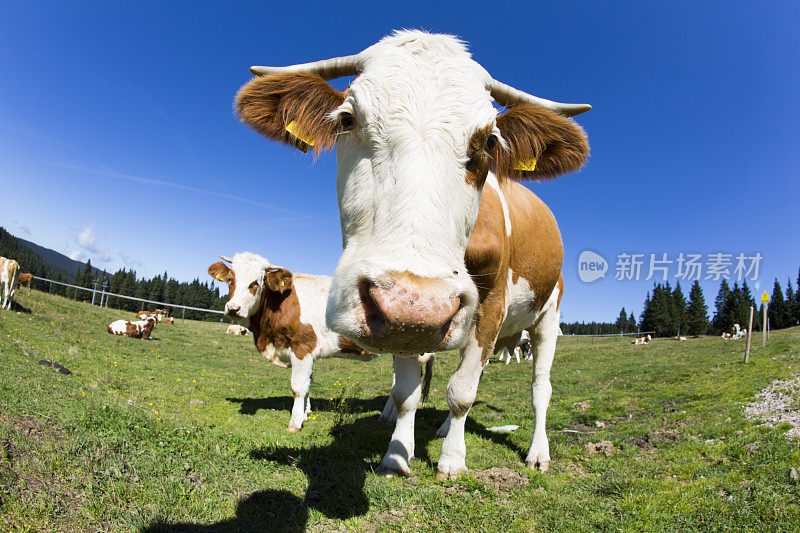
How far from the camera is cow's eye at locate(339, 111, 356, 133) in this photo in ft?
8.02

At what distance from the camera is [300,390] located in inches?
267

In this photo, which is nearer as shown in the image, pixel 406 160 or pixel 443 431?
pixel 406 160

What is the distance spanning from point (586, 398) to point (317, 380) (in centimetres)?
698

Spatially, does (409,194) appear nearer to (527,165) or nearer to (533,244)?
(527,165)

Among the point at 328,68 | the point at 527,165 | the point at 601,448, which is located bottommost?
the point at 601,448

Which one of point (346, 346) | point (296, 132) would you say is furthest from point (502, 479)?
point (346, 346)

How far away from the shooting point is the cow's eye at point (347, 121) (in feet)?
8.02

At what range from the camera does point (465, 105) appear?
7.68 ft

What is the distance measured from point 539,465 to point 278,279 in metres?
5.50

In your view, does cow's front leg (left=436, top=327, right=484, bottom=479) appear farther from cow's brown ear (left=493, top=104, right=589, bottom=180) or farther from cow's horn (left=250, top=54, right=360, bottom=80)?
cow's horn (left=250, top=54, right=360, bottom=80)

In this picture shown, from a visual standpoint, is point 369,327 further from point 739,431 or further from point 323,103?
point 739,431

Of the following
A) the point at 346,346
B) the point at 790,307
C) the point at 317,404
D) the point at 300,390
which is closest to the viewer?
the point at 300,390

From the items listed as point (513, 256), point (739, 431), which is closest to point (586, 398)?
point (739, 431)

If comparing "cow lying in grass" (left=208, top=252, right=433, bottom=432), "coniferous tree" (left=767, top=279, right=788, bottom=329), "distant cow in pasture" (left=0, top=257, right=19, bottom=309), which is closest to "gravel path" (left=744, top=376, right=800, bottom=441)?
"cow lying in grass" (left=208, top=252, right=433, bottom=432)
